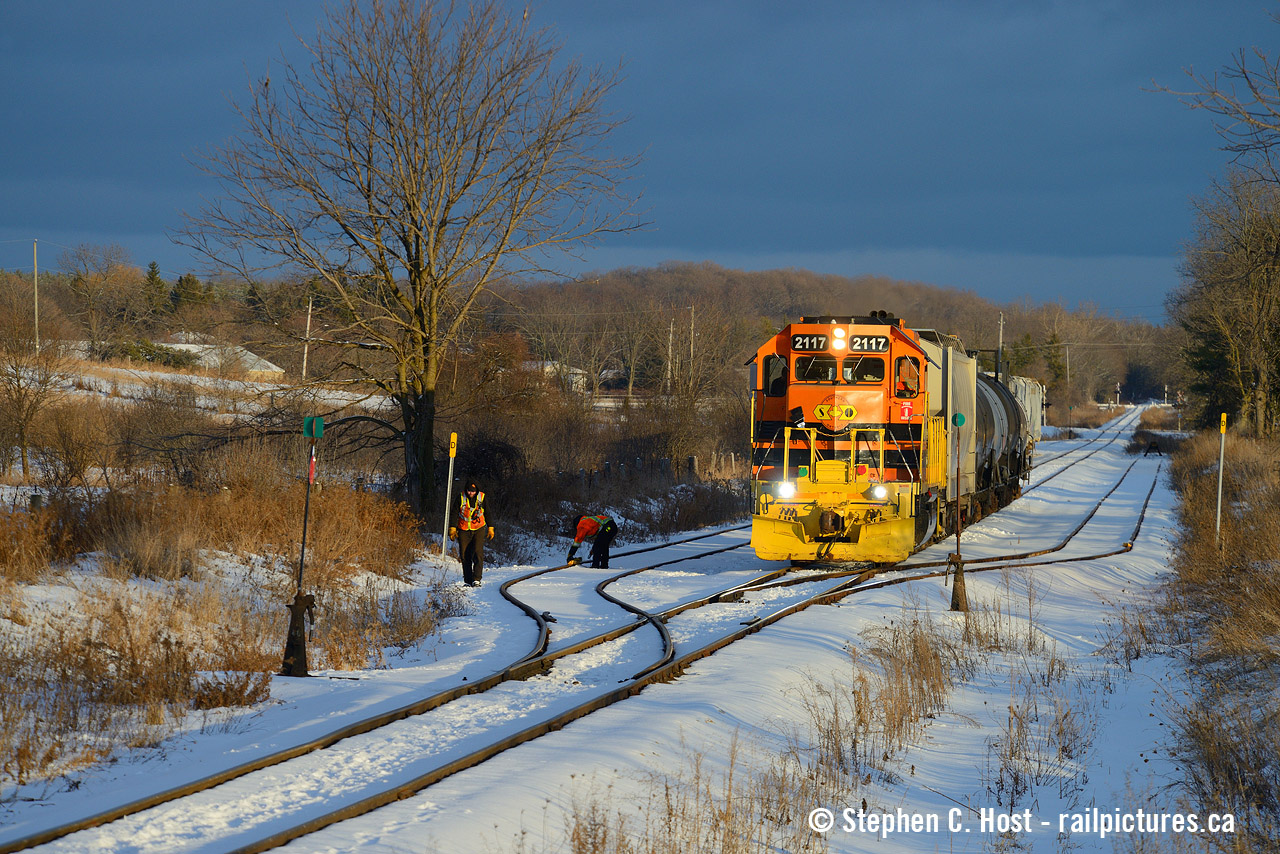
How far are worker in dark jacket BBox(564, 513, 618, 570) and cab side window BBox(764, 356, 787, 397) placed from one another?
3.94 m

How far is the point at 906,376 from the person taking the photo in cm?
1611

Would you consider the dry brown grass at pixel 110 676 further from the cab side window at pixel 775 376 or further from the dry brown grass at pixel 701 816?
the cab side window at pixel 775 376

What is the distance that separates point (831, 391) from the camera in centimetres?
1602

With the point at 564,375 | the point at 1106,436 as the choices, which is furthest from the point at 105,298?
the point at 1106,436

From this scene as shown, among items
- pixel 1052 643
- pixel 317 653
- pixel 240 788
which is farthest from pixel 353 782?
pixel 1052 643

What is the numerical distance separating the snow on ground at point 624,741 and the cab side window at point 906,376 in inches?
142

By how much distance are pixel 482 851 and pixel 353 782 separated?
145 cm

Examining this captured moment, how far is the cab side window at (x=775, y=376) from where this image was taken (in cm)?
1645

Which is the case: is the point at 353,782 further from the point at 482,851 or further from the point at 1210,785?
→ the point at 1210,785

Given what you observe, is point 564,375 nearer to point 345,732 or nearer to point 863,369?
point 863,369

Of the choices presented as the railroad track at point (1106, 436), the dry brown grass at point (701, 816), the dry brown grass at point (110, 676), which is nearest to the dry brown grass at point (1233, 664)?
the dry brown grass at point (701, 816)

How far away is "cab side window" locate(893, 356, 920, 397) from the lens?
15961mm

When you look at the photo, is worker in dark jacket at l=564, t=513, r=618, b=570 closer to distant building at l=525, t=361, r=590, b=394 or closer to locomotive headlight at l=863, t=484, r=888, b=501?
locomotive headlight at l=863, t=484, r=888, b=501

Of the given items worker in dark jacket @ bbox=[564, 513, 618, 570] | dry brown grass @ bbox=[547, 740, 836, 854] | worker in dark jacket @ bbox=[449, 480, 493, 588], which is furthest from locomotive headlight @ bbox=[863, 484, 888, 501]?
dry brown grass @ bbox=[547, 740, 836, 854]
